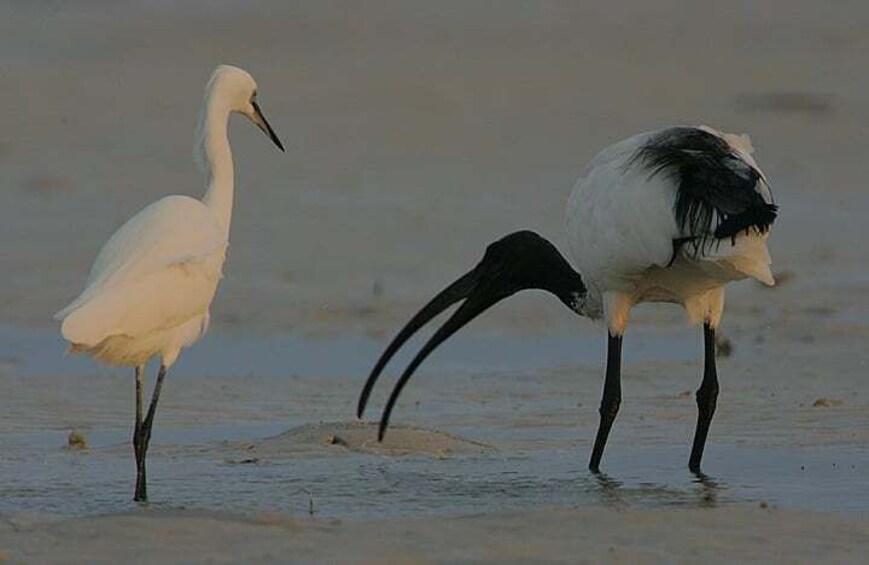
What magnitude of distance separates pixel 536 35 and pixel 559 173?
690cm

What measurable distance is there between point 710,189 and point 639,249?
48 cm

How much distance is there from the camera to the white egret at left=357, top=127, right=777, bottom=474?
899 centimetres

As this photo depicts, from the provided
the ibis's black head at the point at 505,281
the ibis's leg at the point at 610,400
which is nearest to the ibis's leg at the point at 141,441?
the ibis's black head at the point at 505,281

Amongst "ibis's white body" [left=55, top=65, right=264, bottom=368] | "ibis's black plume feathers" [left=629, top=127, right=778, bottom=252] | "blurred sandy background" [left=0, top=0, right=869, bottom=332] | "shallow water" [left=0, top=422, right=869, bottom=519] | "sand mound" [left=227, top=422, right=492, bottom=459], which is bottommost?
"shallow water" [left=0, top=422, right=869, bottom=519]

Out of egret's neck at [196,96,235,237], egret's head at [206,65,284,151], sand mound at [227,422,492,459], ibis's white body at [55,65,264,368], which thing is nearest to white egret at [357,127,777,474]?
sand mound at [227,422,492,459]

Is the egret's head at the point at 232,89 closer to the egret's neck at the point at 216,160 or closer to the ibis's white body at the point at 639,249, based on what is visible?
the egret's neck at the point at 216,160

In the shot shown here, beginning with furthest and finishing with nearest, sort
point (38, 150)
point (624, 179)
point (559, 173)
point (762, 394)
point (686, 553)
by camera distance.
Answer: point (38, 150)
point (559, 173)
point (762, 394)
point (624, 179)
point (686, 553)

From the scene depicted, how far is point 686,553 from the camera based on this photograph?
23.2 feet

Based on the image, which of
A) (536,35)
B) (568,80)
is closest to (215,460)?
(568,80)

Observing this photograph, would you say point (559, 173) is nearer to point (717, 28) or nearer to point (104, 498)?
point (717, 28)

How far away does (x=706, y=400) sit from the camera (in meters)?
9.91

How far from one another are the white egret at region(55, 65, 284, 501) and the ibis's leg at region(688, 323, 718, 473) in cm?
222

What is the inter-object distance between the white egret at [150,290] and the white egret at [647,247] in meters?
0.87

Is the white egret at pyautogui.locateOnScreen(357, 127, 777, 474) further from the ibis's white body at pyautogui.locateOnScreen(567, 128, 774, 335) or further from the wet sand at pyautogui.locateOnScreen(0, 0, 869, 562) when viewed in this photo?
the wet sand at pyautogui.locateOnScreen(0, 0, 869, 562)
